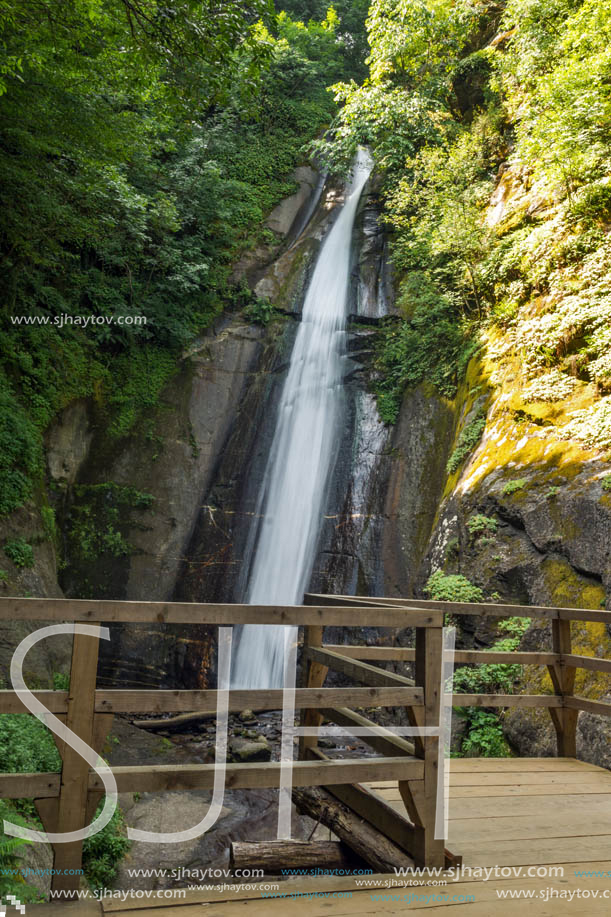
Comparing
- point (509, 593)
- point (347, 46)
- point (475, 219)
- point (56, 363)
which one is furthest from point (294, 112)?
point (509, 593)

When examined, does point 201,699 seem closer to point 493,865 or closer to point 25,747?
point 493,865

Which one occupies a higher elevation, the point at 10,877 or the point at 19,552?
the point at 19,552

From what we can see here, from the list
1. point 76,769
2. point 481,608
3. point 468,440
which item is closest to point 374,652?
point 481,608

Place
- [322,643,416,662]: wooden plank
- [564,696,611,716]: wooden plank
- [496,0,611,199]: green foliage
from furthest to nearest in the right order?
[496,0,611,199]: green foliage → [564,696,611,716]: wooden plank → [322,643,416,662]: wooden plank

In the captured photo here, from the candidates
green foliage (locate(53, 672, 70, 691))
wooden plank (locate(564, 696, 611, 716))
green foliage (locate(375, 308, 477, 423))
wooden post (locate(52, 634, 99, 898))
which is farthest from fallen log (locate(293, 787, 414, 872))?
green foliage (locate(375, 308, 477, 423))

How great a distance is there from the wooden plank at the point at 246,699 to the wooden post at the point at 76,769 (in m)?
0.08

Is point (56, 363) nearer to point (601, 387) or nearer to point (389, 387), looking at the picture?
point (389, 387)

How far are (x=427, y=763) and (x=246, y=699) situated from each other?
0.95 metres

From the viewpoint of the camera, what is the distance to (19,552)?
9.21 meters

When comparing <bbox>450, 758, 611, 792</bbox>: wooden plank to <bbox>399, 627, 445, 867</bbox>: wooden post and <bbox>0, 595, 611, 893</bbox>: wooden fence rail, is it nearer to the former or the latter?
<bbox>0, 595, 611, 893</bbox>: wooden fence rail

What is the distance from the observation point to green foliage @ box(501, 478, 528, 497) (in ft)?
27.4

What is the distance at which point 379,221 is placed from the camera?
57.4 ft

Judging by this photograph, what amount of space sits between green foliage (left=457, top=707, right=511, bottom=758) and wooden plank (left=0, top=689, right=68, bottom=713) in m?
5.70

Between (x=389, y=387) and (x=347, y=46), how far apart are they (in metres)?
19.5
